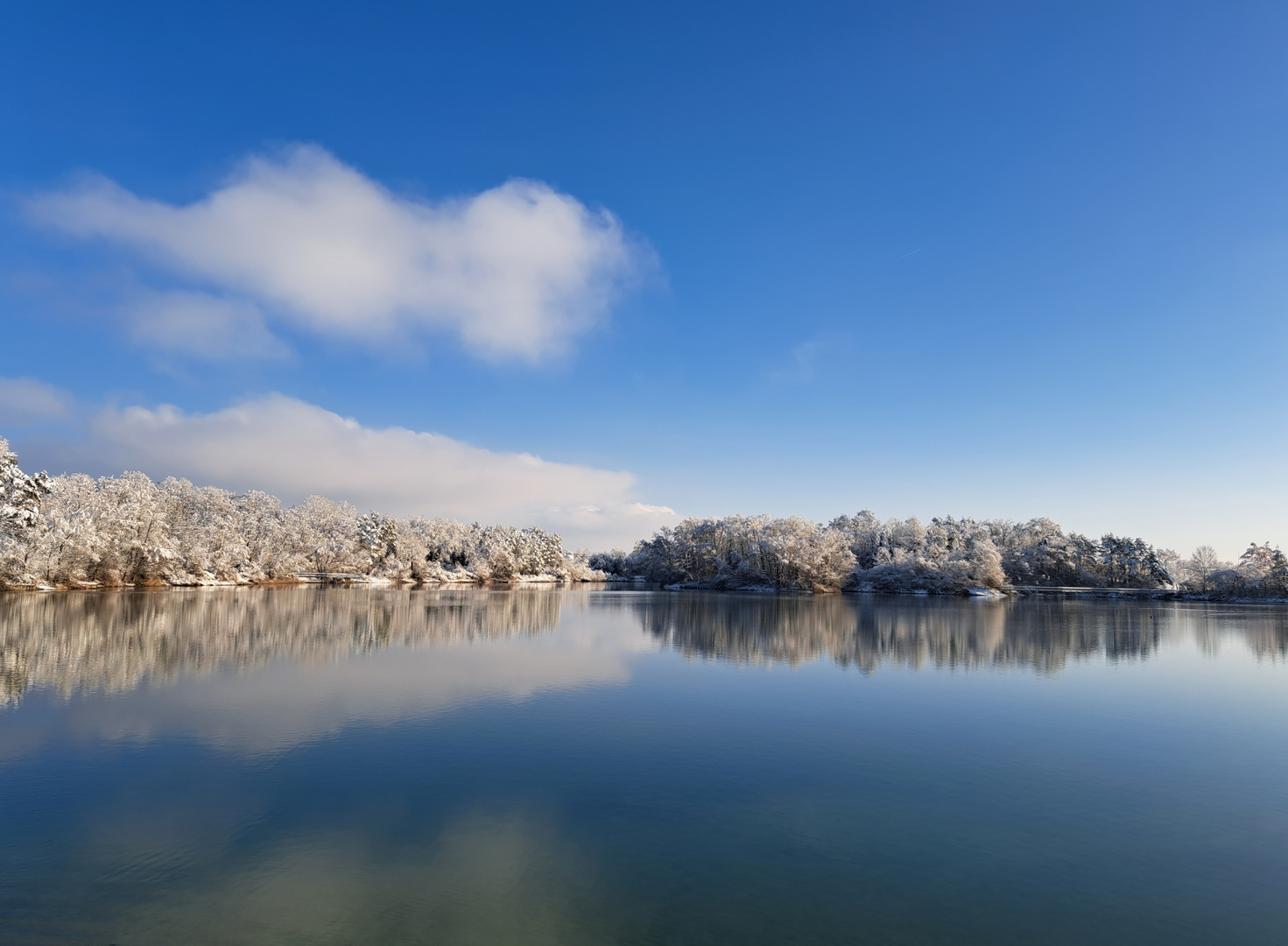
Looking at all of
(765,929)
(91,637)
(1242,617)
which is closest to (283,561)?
(91,637)

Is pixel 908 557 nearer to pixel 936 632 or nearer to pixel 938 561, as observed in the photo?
pixel 938 561

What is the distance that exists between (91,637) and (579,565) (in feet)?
393

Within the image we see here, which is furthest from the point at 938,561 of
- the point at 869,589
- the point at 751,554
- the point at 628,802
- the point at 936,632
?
the point at 628,802

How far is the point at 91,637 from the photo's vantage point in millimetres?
29391

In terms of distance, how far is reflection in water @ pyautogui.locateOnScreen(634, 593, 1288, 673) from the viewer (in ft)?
98.0

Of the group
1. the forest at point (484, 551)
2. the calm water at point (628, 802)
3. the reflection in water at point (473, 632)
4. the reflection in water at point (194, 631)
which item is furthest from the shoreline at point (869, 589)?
the calm water at point (628, 802)

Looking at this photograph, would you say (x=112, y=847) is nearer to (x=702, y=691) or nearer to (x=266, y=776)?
(x=266, y=776)

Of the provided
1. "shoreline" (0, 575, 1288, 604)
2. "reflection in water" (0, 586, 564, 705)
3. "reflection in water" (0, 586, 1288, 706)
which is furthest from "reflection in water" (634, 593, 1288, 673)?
"shoreline" (0, 575, 1288, 604)

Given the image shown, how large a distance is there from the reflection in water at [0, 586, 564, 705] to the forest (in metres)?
7.81

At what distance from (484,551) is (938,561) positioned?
81.0 m

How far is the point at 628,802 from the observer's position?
36.9ft

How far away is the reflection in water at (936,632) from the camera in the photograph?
29884mm

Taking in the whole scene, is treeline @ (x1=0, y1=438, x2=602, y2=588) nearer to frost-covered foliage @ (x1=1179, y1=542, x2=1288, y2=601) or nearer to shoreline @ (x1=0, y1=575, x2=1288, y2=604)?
shoreline @ (x1=0, y1=575, x2=1288, y2=604)

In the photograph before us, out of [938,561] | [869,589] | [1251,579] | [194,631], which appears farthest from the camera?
[869,589]
